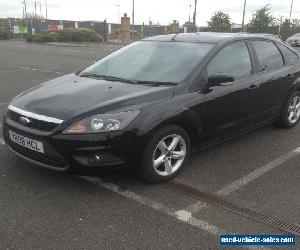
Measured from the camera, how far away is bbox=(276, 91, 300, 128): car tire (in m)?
6.34

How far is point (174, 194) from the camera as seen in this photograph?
4125mm

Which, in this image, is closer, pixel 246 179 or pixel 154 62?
pixel 246 179

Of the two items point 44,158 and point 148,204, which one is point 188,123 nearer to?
point 148,204

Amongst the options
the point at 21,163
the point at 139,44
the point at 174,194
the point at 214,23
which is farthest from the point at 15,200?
the point at 214,23

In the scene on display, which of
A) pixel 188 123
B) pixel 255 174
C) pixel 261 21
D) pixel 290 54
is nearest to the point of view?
pixel 188 123

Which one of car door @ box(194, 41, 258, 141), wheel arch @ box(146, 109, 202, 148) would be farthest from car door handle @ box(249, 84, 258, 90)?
wheel arch @ box(146, 109, 202, 148)

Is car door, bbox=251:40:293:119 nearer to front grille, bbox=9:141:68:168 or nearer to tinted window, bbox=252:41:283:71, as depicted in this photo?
tinted window, bbox=252:41:283:71

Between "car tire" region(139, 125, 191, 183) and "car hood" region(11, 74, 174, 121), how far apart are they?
1.20 feet

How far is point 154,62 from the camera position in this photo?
16.3ft

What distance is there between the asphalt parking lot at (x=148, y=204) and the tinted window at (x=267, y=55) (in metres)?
1.28

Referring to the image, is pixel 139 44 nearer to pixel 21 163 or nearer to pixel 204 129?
pixel 204 129

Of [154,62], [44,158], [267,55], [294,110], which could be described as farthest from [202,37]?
[44,158]

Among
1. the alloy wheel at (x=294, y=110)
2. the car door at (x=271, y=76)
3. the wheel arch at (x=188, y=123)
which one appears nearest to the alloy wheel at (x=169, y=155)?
the wheel arch at (x=188, y=123)

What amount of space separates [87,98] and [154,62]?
1.16 metres
